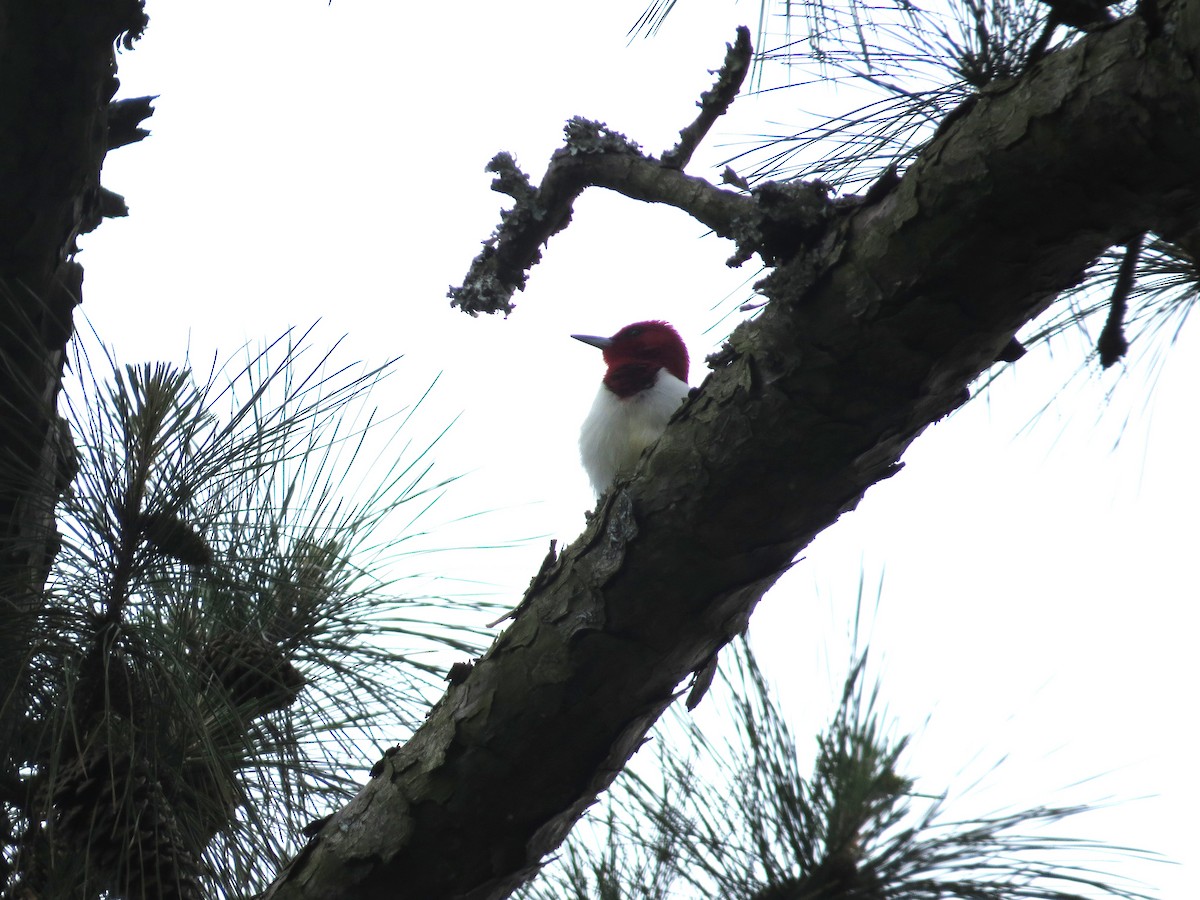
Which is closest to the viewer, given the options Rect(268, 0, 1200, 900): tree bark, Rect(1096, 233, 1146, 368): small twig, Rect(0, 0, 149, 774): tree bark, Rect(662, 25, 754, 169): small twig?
Rect(268, 0, 1200, 900): tree bark

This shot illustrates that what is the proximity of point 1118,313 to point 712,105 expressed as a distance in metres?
0.51

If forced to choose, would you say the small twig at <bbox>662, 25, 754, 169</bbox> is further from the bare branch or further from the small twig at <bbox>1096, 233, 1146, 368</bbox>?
the small twig at <bbox>1096, 233, 1146, 368</bbox>

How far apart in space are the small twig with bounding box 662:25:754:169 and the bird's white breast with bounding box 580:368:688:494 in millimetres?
1137

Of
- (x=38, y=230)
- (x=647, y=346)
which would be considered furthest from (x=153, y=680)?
(x=647, y=346)

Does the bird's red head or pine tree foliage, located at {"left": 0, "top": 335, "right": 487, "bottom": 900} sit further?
the bird's red head

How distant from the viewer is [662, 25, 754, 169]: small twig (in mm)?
1333

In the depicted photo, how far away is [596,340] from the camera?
3.05m

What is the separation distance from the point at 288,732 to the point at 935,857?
1.11m

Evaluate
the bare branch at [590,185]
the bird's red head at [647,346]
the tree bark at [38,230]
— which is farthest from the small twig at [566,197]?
the bird's red head at [647,346]

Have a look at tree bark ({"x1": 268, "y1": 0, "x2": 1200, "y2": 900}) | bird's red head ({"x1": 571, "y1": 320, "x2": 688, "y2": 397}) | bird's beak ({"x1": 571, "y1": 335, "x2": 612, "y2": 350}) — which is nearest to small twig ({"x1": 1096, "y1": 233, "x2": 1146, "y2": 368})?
tree bark ({"x1": 268, "y1": 0, "x2": 1200, "y2": 900})

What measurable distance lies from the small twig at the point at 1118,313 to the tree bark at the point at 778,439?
0.17 meters

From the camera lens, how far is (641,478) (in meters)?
1.21

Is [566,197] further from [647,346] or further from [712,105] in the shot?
[647,346]

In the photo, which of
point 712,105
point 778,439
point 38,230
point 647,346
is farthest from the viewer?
point 647,346
